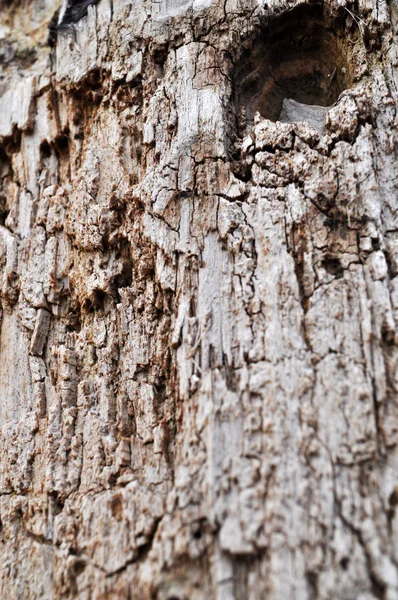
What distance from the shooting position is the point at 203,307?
2.83m

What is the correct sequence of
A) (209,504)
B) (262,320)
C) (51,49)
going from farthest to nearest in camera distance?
(51,49)
(262,320)
(209,504)

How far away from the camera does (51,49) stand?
14.0 ft

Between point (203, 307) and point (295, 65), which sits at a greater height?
point (295, 65)

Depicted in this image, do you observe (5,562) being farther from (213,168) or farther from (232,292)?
(213,168)

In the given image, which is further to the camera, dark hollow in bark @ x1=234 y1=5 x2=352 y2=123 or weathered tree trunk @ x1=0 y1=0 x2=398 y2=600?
dark hollow in bark @ x1=234 y1=5 x2=352 y2=123

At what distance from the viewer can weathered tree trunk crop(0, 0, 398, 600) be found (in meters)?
2.35

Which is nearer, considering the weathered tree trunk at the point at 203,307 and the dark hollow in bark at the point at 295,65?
the weathered tree trunk at the point at 203,307

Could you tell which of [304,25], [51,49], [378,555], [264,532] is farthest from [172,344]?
[51,49]

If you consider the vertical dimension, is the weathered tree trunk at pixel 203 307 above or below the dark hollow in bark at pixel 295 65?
below

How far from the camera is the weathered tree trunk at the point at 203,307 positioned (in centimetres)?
235

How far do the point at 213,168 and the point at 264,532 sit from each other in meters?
1.78

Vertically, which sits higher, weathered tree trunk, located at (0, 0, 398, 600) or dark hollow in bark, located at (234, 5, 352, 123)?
dark hollow in bark, located at (234, 5, 352, 123)

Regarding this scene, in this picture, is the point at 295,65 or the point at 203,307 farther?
the point at 295,65

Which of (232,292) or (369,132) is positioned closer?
(232,292)
